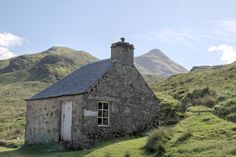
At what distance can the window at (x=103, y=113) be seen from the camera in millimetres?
24875

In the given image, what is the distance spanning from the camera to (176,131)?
1900 cm

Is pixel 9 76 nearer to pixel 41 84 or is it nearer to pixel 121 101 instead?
pixel 41 84

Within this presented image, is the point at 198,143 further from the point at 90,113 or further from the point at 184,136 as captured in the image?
the point at 90,113

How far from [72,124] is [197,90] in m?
17.2

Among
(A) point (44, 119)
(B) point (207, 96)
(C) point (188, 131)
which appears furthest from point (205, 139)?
(B) point (207, 96)

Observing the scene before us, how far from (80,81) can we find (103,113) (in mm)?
3198

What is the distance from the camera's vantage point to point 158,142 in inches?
682

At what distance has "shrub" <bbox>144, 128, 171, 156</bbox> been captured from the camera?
55.6ft

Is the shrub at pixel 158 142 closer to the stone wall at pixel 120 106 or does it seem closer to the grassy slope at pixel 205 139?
the grassy slope at pixel 205 139

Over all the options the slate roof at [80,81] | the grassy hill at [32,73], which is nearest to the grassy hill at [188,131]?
the slate roof at [80,81]

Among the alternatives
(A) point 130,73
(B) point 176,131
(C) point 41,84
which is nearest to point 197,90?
(A) point 130,73

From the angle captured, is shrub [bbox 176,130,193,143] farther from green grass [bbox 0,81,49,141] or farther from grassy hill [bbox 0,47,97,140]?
grassy hill [bbox 0,47,97,140]

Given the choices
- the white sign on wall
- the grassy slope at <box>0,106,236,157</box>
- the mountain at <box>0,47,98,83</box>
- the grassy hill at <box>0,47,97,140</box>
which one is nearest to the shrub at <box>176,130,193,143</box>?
the grassy slope at <box>0,106,236,157</box>

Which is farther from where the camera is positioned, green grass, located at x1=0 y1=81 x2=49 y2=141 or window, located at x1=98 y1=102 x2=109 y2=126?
green grass, located at x1=0 y1=81 x2=49 y2=141
